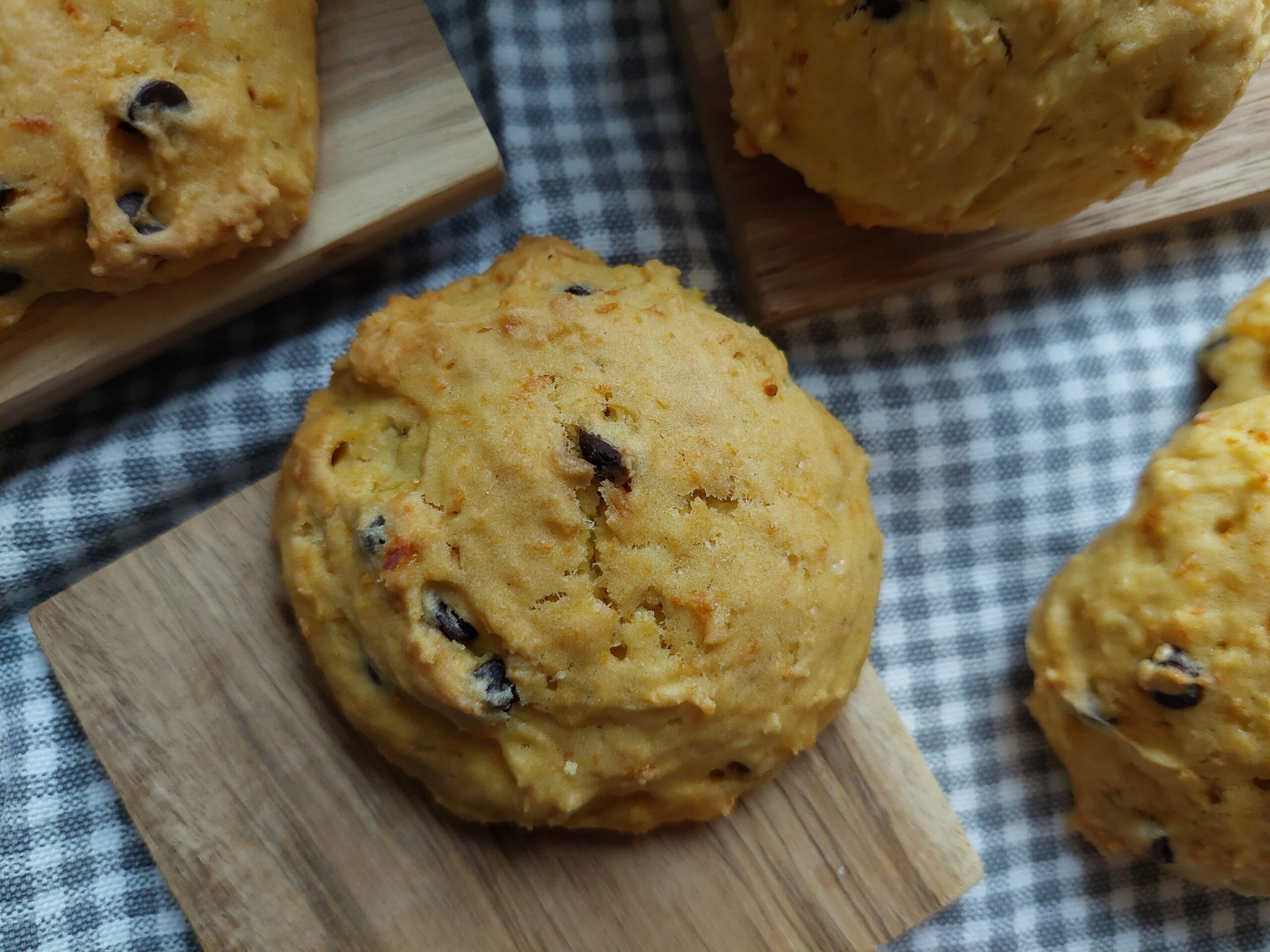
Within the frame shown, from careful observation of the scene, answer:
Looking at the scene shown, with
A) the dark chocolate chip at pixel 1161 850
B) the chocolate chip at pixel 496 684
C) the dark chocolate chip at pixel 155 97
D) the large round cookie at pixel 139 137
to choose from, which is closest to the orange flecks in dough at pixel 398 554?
the chocolate chip at pixel 496 684

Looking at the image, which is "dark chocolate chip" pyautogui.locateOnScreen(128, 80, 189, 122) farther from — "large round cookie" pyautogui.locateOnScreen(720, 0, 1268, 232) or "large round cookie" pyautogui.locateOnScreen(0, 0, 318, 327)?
"large round cookie" pyautogui.locateOnScreen(720, 0, 1268, 232)

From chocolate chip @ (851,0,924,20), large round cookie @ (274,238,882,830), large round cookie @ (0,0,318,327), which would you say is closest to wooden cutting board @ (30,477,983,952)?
large round cookie @ (274,238,882,830)

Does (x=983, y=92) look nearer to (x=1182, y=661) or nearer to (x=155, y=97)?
(x=1182, y=661)

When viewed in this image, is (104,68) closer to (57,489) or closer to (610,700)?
(57,489)

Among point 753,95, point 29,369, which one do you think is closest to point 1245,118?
point 753,95

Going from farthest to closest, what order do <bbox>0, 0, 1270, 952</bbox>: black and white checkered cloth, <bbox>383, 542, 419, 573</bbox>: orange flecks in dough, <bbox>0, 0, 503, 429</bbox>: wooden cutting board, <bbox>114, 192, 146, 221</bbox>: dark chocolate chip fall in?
1. <bbox>0, 0, 1270, 952</bbox>: black and white checkered cloth
2. <bbox>0, 0, 503, 429</bbox>: wooden cutting board
3. <bbox>114, 192, 146, 221</bbox>: dark chocolate chip
4. <bbox>383, 542, 419, 573</bbox>: orange flecks in dough
